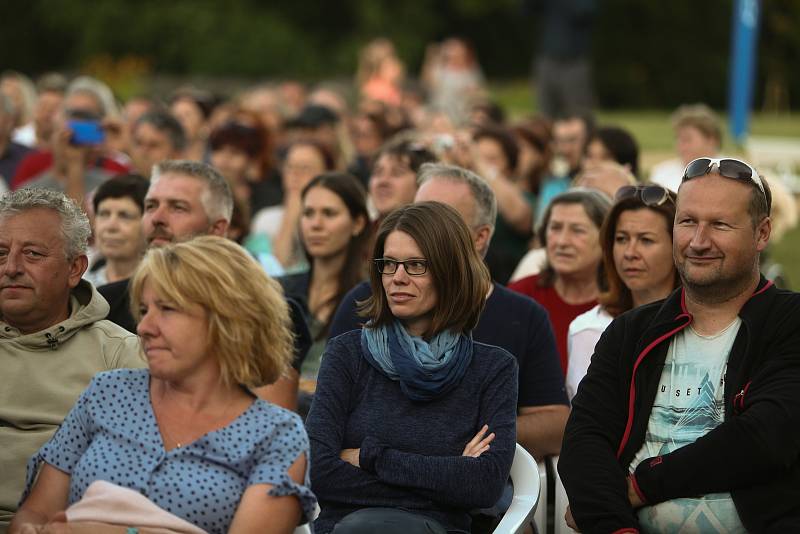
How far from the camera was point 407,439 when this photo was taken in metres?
4.05

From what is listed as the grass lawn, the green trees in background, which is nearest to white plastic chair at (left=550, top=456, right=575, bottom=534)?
the grass lawn

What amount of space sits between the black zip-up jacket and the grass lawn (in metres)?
6.28

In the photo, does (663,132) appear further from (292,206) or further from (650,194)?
(650,194)

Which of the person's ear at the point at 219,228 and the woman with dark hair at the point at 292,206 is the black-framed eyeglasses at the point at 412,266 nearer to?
the person's ear at the point at 219,228

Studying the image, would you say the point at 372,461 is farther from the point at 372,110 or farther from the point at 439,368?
the point at 372,110

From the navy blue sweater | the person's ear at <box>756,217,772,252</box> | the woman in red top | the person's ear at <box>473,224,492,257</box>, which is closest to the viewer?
the navy blue sweater

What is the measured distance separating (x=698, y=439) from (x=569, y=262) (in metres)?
1.93

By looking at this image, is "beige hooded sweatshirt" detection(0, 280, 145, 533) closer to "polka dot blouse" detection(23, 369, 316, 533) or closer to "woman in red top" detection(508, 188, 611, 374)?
"polka dot blouse" detection(23, 369, 316, 533)

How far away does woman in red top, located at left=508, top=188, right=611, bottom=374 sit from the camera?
18.7 ft

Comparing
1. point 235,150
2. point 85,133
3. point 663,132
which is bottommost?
point 85,133

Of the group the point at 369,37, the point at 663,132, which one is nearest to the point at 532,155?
the point at 663,132

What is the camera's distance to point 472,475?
3918 mm

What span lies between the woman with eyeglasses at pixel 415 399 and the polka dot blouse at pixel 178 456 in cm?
53

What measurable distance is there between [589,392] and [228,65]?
27.5 m
